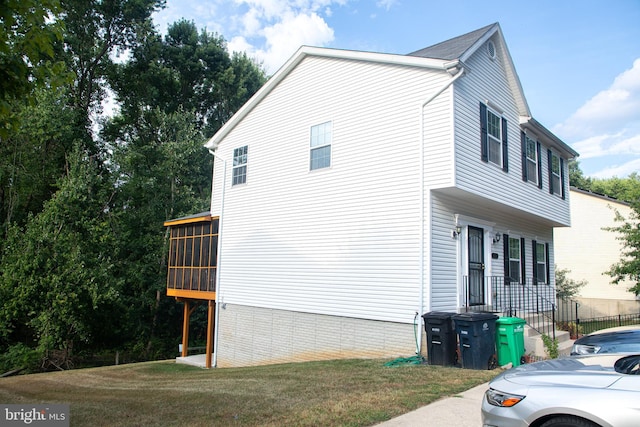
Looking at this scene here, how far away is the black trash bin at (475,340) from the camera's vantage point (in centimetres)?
865

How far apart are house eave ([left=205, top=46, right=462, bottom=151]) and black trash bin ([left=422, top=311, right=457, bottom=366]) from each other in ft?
17.7

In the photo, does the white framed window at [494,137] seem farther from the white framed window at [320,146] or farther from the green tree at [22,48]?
the green tree at [22,48]

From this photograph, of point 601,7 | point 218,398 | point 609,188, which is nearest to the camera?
point 218,398

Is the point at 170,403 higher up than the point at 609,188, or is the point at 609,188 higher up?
the point at 609,188

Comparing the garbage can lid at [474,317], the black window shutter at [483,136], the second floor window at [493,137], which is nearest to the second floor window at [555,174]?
the second floor window at [493,137]

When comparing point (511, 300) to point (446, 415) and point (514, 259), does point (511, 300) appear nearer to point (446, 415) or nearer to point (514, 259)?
point (514, 259)

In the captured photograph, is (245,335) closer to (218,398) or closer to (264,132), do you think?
(264,132)

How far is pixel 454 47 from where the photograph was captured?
453 inches

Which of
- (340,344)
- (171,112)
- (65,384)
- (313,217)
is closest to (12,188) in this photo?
(171,112)

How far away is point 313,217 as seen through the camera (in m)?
12.8

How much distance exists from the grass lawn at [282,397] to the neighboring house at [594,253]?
62.9 feet

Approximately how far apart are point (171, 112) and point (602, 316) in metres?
27.7

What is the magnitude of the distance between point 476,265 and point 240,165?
8553 mm

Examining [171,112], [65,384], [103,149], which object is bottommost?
[65,384]
